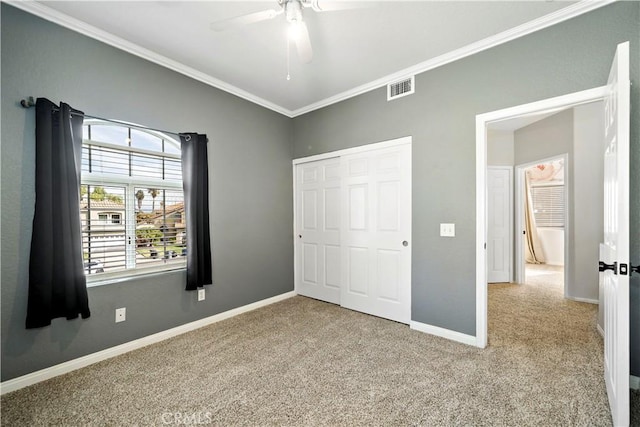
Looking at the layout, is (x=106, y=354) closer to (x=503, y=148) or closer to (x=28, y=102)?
(x=28, y=102)

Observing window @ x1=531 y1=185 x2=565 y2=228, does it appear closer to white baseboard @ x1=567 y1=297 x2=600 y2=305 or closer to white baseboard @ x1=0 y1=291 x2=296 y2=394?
white baseboard @ x1=567 y1=297 x2=600 y2=305

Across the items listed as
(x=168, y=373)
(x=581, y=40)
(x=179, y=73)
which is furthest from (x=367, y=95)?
(x=168, y=373)

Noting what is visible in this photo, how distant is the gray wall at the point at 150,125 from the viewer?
1.89 metres

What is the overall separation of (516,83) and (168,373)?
12.0 feet

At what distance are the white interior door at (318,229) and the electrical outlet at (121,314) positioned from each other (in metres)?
2.15

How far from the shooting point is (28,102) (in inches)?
75.9

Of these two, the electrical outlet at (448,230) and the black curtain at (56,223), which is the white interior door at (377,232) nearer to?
the electrical outlet at (448,230)

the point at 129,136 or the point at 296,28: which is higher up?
the point at 296,28

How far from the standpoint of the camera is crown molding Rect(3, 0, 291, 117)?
1945 mm

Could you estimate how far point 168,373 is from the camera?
81.1 inches

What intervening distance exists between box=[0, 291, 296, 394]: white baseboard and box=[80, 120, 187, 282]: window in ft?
2.05

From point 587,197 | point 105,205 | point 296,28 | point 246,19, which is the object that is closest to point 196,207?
point 105,205

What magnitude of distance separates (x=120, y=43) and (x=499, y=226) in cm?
566

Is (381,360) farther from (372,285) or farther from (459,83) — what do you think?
(459,83)
